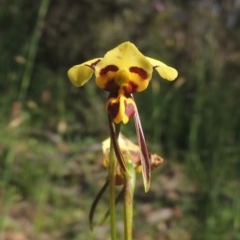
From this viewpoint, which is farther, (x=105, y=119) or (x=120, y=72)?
(x=105, y=119)

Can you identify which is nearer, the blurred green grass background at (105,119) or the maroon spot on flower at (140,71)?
the maroon spot on flower at (140,71)

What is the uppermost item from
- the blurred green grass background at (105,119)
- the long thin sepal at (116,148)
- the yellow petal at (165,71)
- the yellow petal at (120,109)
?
the blurred green grass background at (105,119)

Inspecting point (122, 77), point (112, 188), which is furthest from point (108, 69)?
point (112, 188)

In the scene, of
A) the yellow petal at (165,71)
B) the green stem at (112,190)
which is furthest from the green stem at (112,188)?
the yellow petal at (165,71)

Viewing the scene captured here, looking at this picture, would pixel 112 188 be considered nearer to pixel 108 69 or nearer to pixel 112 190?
pixel 112 190

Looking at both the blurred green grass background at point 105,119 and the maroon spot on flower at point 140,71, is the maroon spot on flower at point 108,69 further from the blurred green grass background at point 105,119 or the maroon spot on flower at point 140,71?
the blurred green grass background at point 105,119

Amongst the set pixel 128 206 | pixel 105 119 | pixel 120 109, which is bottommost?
pixel 128 206

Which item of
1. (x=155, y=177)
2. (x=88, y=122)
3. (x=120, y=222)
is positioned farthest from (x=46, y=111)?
(x=120, y=222)
